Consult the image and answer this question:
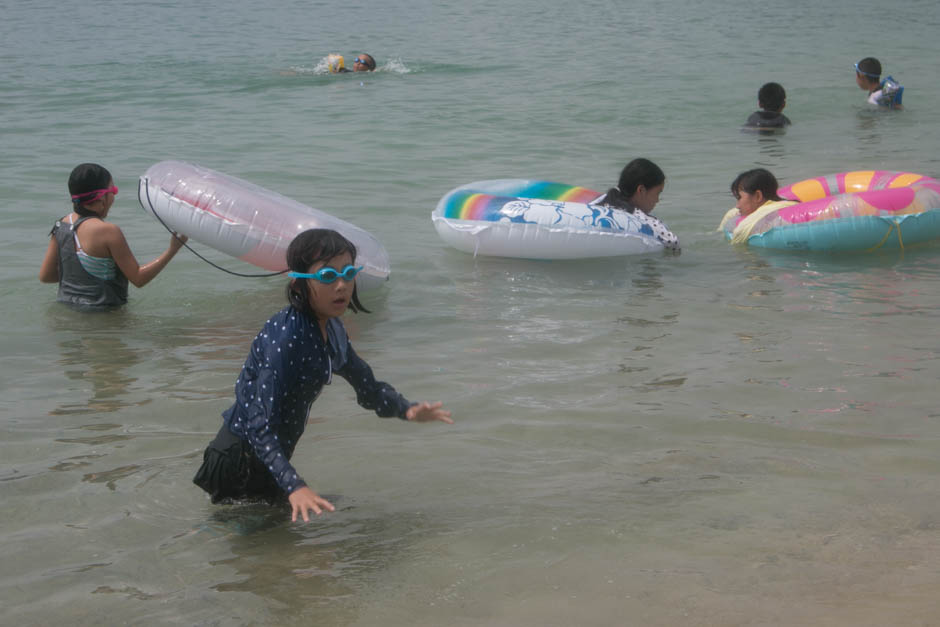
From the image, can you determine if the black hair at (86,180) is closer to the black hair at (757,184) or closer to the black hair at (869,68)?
the black hair at (757,184)

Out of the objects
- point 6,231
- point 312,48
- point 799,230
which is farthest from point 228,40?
point 799,230

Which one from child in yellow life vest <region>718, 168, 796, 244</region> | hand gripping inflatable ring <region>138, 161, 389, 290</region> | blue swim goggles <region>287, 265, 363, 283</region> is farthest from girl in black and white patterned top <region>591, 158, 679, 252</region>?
blue swim goggles <region>287, 265, 363, 283</region>

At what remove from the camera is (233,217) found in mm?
6199

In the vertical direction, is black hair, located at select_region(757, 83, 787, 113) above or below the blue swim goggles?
above

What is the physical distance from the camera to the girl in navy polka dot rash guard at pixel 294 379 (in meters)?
3.07

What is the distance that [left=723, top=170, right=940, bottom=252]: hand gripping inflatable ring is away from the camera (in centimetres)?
733

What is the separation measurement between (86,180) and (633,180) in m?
3.79

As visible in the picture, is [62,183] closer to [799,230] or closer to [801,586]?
[799,230]

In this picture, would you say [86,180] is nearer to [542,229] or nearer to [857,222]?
[542,229]

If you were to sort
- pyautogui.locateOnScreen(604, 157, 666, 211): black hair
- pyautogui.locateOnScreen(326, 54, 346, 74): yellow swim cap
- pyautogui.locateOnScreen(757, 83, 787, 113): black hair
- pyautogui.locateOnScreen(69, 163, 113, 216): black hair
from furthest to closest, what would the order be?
pyautogui.locateOnScreen(326, 54, 346, 74): yellow swim cap → pyautogui.locateOnScreen(757, 83, 787, 113): black hair → pyautogui.locateOnScreen(604, 157, 666, 211): black hair → pyautogui.locateOnScreen(69, 163, 113, 216): black hair

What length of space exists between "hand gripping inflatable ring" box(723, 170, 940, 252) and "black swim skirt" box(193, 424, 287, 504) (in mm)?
5180

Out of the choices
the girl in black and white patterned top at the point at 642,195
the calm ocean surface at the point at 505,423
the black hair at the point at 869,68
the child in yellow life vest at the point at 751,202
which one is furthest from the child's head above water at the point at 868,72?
the girl in black and white patterned top at the point at 642,195

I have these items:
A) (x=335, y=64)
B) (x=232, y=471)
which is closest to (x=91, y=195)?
(x=232, y=471)

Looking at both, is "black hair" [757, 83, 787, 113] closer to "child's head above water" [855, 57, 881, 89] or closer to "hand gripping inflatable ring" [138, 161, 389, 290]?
"child's head above water" [855, 57, 881, 89]
